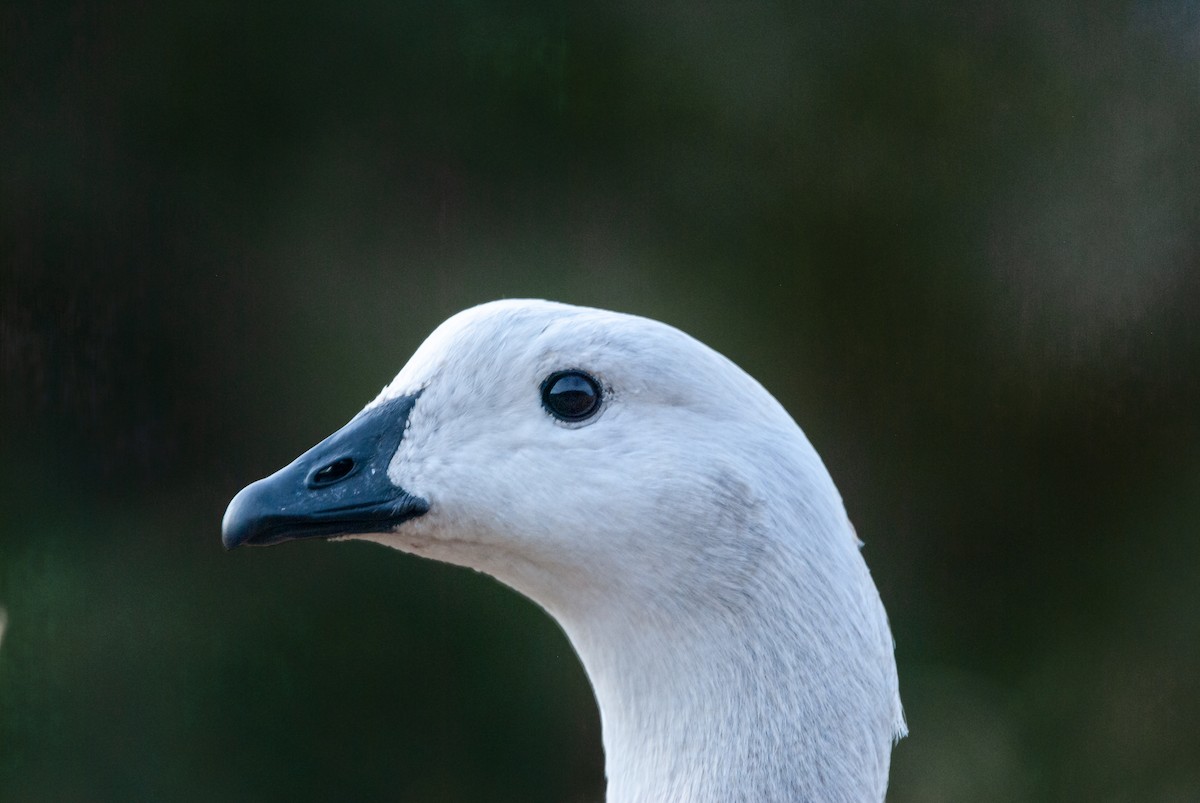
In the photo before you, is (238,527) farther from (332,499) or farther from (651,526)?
(651,526)

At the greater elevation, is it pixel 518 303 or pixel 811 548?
pixel 518 303

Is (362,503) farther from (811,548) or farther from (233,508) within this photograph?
(811,548)

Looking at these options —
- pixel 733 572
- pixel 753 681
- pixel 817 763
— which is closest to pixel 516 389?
pixel 733 572

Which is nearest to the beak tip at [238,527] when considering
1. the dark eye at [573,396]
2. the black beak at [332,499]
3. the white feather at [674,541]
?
the black beak at [332,499]

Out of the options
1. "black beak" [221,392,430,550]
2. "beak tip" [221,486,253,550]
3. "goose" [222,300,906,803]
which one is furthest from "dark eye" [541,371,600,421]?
"beak tip" [221,486,253,550]

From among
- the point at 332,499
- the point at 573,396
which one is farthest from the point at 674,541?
the point at 332,499

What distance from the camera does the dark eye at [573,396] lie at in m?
1.46

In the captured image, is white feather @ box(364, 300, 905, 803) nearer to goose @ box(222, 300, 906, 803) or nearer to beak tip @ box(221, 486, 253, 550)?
goose @ box(222, 300, 906, 803)

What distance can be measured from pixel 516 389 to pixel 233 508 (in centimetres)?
36

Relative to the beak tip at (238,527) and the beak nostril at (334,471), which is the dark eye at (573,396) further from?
the beak tip at (238,527)

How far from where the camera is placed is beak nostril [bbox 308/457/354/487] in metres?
1.48

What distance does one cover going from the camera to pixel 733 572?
Result: 4.65ft

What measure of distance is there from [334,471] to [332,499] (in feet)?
0.13

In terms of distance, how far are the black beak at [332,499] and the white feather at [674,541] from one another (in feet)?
0.07
